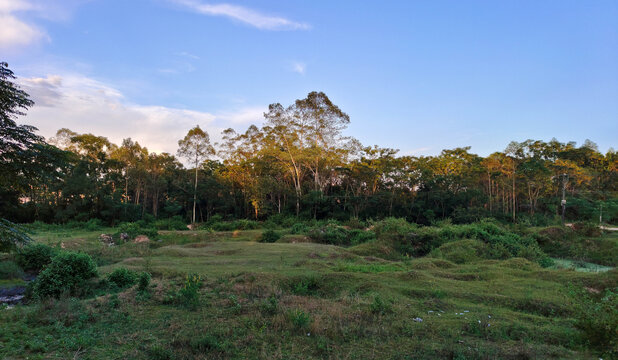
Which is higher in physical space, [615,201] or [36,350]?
[615,201]

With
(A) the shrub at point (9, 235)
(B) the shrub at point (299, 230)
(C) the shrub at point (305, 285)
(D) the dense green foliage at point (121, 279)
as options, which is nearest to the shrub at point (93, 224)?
(B) the shrub at point (299, 230)

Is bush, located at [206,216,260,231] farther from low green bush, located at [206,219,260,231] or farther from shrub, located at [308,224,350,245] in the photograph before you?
shrub, located at [308,224,350,245]

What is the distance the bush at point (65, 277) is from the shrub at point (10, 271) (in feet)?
14.8

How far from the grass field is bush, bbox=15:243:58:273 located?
6.68 metres

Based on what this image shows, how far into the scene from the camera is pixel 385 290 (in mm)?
8914

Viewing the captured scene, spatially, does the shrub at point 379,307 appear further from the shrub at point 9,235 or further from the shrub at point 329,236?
the shrub at point 329,236

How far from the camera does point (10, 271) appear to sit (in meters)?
12.6

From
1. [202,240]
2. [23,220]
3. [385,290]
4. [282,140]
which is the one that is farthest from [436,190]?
[23,220]

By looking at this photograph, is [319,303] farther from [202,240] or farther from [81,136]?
[81,136]

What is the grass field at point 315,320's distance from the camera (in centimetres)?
525

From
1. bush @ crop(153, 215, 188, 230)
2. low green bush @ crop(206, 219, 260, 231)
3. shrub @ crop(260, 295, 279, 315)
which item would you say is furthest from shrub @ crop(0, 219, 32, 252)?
bush @ crop(153, 215, 188, 230)

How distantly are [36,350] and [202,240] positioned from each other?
61.7 feet

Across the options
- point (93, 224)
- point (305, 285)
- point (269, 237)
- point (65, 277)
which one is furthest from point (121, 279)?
point (93, 224)

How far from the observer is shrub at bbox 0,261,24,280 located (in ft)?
40.8
